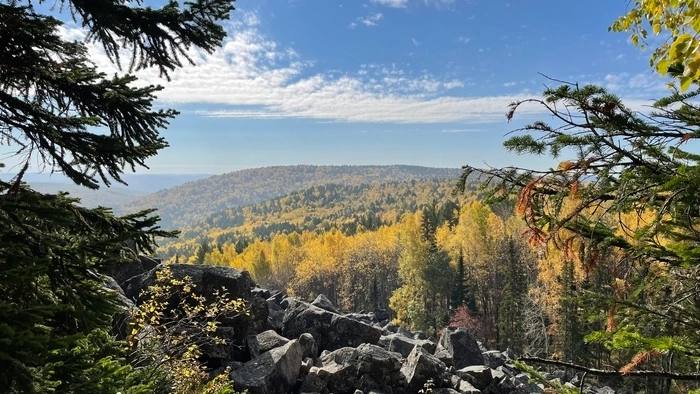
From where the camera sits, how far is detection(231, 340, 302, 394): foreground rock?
14.2 m

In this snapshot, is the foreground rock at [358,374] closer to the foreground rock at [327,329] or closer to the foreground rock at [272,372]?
the foreground rock at [272,372]

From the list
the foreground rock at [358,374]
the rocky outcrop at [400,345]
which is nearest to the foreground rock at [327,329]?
the rocky outcrop at [400,345]

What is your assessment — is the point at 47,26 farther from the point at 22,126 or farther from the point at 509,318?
the point at 509,318

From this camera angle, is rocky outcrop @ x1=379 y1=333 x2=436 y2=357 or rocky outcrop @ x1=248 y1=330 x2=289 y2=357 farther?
rocky outcrop @ x1=379 y1=333 x2=436 y2=357

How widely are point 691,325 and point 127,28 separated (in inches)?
Result: 238

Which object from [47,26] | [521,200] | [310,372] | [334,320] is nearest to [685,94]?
[521,200]

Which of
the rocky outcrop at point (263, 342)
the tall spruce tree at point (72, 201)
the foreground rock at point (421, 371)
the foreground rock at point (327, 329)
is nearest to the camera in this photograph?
the tall spruce tree at point (72, 201)

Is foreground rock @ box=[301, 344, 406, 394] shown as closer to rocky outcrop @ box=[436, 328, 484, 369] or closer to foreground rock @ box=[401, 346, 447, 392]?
foreground rock @ box=[401, 346, 447, 392]

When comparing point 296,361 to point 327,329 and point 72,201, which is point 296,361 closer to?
point 327,329

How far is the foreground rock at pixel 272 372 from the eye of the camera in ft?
46.5

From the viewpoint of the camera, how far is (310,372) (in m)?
16.2

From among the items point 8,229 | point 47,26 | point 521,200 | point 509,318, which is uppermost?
point 47,26

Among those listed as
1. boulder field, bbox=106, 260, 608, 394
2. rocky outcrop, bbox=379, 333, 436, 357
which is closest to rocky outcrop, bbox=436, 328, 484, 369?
rocky outcrop, bbox=379, 333, 436, 357

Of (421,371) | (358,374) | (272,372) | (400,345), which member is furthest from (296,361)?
A: (400,345)
